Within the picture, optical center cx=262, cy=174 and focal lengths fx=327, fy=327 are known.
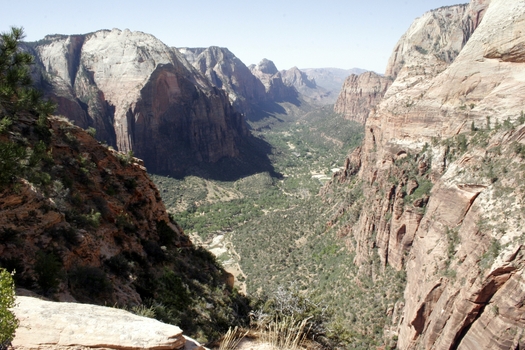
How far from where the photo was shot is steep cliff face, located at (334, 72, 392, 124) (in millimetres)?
146750

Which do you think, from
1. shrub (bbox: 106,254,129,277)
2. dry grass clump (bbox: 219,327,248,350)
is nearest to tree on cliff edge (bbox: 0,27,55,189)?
shrub (bbox: 106,254,129,277)

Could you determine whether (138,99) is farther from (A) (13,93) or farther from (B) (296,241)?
(A) (13,93)

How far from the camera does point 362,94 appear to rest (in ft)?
513

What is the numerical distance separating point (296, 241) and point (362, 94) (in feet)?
397

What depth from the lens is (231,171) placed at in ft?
334

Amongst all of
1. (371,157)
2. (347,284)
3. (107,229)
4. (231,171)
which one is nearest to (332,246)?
(347,284)

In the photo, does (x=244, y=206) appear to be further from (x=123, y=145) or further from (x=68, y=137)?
(x=68, y=137)

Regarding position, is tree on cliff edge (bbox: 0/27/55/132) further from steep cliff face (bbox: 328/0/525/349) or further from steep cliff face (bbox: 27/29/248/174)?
steep cliff face (bbox: 27/29/248/174)

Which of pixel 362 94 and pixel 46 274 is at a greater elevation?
pixel 362 94

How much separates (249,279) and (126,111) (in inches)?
2533

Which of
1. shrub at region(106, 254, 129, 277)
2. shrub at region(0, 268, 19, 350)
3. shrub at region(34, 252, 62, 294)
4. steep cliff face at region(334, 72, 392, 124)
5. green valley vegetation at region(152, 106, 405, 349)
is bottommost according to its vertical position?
green valley vegetation at region(152, 106, 405, 349)

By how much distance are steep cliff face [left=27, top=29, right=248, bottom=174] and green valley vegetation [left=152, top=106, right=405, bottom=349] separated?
13667 mm

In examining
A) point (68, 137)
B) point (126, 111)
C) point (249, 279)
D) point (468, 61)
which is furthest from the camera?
point (126, 111)

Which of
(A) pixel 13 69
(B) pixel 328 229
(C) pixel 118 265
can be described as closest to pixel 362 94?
(B) pixel 328 229
